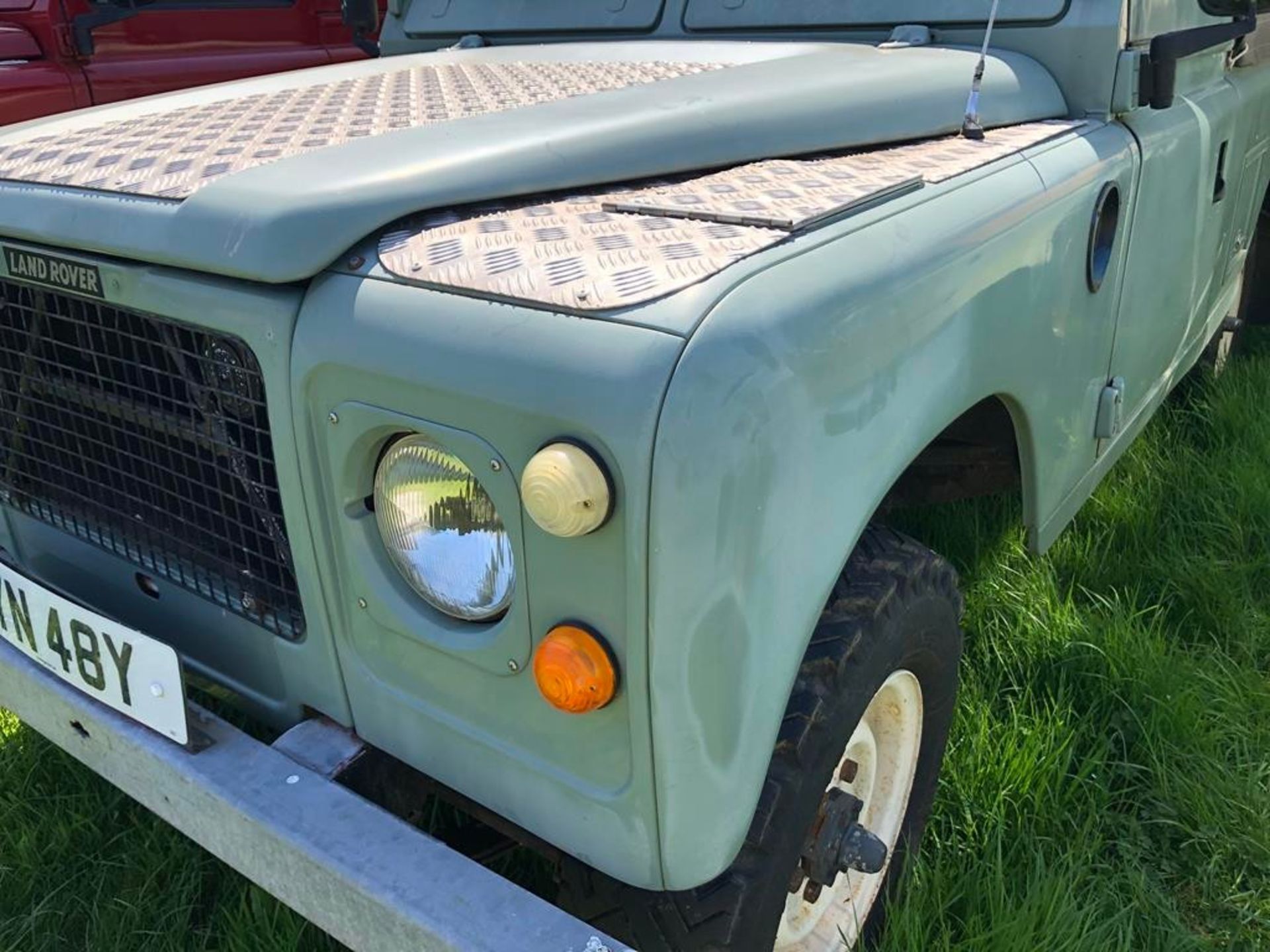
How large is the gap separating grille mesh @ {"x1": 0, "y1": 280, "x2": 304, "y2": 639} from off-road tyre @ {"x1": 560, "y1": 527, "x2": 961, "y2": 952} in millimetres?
570

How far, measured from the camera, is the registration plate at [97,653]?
1.54m

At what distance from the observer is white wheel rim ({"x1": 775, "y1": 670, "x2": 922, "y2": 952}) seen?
5.74 ft

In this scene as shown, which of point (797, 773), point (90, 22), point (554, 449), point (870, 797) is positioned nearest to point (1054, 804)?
point (870, 797)

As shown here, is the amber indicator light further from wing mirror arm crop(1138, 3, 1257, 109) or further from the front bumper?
wing mirror arm crop(1138, 3, 1257, 109)

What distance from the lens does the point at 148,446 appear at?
1675mm

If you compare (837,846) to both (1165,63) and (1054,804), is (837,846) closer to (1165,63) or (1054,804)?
(1054,804)

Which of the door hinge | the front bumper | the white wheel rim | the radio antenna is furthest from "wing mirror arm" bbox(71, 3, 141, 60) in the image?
the white wheel rim

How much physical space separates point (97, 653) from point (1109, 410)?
1.80 m

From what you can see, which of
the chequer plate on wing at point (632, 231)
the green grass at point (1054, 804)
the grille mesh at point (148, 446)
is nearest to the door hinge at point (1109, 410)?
the green grass at point (1054, 804)

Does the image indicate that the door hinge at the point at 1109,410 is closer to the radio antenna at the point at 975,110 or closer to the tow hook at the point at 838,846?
the radio antenna at the point at 975,110

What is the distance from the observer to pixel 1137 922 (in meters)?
1.96

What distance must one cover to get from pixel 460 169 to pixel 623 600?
25.7 inches

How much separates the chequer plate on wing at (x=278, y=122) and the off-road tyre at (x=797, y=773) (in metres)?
0.95

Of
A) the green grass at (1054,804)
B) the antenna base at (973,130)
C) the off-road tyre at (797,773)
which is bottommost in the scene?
the green grass at (1054,804)
